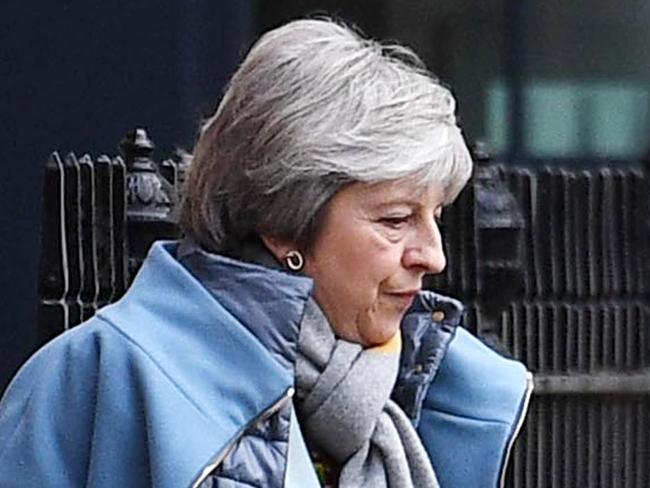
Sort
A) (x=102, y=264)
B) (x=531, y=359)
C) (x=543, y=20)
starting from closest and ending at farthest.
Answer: (x=102, y=264)
(x=531, y=359)
(x=543, y=20)

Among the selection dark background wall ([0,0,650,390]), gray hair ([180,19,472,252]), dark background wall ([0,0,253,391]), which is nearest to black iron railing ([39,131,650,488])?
dark background wall ([0,0,650,390])

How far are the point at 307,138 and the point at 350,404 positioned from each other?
40 cm

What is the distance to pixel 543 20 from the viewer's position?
8273 mm

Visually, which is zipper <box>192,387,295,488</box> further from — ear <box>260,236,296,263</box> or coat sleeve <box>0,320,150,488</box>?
ear <box>260,236,296,263</box>

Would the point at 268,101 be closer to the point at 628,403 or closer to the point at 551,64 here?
the point at 628,403

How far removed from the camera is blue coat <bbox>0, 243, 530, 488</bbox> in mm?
2729

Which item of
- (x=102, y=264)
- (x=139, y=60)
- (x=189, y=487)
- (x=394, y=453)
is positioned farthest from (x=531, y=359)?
(x=189, y=487)

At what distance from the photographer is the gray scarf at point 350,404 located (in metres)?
2.88

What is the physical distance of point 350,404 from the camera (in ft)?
9.48

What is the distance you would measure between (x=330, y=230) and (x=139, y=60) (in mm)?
4209

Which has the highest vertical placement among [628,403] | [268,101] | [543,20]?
[268,101]

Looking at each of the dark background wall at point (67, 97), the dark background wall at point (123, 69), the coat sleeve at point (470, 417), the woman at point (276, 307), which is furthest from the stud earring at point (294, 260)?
the dark background wall at point (67, 97)

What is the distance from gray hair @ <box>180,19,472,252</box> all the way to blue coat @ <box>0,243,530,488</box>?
0.27 feet

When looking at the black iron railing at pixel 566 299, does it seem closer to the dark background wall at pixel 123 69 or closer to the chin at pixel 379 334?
the dark background wall at pixel 123 69
